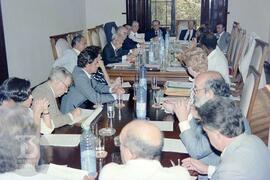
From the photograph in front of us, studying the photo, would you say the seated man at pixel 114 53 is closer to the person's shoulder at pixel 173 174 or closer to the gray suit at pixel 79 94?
the gray suit at pixel 79 94

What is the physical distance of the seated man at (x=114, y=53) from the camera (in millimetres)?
4384

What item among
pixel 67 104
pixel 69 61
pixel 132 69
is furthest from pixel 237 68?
pixel 67 104

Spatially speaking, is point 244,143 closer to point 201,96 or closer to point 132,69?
point 201,96

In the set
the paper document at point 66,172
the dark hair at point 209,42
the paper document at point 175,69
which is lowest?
the paper document at point 66,172

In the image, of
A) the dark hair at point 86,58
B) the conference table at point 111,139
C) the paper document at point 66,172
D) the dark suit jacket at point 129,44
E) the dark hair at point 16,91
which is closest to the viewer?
the paper document at point 66,172

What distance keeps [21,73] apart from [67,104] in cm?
263

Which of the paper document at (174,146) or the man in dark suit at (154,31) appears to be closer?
the paper document at (174,146)

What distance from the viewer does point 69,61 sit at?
4.33m

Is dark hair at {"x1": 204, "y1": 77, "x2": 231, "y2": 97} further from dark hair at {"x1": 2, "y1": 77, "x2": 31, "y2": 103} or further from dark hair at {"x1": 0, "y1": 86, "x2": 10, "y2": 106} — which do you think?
dark hair at {"x1": 0, "y1": 86, "x2": 10, "y2": 106}

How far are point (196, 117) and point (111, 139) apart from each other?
51cm

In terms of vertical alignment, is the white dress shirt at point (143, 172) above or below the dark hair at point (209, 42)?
below

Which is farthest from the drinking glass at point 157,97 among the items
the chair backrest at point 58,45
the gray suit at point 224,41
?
the gray suit at point 224,41

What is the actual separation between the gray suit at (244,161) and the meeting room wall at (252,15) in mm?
7031

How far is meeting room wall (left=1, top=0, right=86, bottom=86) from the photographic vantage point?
500 cm
